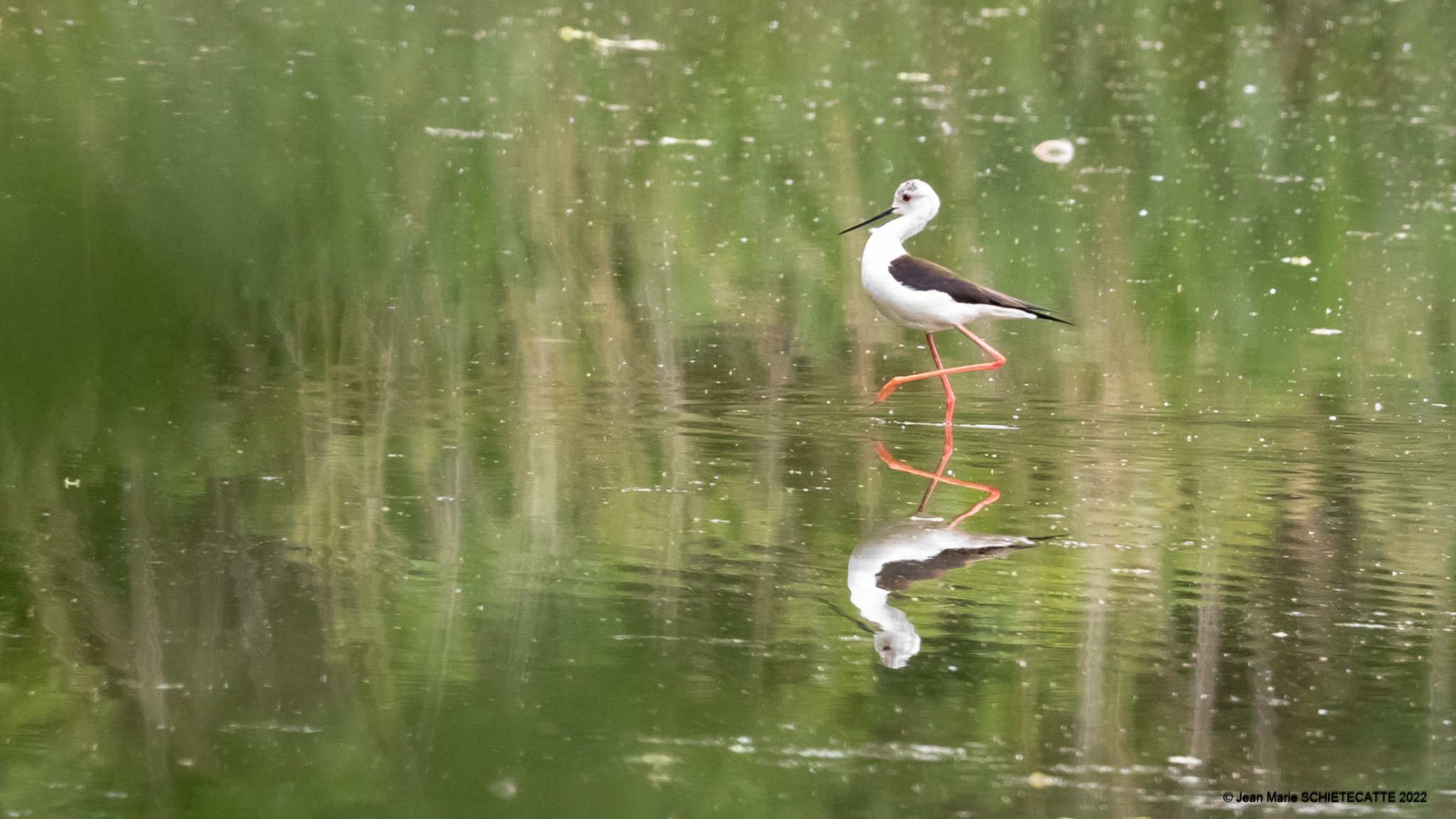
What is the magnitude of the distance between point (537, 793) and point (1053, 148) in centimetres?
1299

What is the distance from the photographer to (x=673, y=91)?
733 inches

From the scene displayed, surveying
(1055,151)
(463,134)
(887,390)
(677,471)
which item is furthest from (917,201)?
(1055,151)

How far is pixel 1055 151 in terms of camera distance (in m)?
16.5

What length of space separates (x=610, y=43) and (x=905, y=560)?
16.5 m

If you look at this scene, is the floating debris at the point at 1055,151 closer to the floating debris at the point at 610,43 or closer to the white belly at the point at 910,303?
the floating debris at the point at 610,43

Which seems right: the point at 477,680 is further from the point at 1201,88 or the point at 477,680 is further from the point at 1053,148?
the point at 1201,88

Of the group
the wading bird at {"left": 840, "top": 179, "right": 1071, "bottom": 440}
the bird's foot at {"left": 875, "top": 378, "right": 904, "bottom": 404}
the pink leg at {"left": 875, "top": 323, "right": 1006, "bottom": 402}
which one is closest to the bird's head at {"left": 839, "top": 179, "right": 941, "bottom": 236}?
the wading bird at {"left": 840, "top": 179, "right": 1071, "bottom": 440}

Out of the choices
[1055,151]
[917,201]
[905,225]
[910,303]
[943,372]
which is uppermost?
[1055,151]

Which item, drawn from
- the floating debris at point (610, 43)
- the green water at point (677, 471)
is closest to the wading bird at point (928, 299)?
the green water at point (677, 471)

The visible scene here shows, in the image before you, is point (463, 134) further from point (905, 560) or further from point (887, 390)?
point (905, 560)

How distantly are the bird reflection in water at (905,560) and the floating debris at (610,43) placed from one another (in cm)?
1521

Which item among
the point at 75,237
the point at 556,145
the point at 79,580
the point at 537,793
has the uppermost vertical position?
the point at 556,145

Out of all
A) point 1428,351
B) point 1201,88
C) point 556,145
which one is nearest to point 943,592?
point 1428,351

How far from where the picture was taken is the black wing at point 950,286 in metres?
8.41
